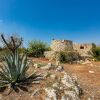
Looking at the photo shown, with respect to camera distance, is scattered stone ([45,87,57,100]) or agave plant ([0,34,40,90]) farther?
agave plant ([0,34,40,90])

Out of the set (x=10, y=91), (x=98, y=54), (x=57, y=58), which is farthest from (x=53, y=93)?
(x=98, y=54)

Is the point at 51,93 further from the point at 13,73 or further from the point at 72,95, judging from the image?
the point at 13,73

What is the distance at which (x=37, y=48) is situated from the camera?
87.7 feet

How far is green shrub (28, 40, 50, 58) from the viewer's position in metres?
25.7

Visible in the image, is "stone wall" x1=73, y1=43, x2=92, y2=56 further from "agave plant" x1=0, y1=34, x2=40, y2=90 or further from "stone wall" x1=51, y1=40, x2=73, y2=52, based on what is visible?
"agave plant" x1=0, y1=34, x2=40, y2=90

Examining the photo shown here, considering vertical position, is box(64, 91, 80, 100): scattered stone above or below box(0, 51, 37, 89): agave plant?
below

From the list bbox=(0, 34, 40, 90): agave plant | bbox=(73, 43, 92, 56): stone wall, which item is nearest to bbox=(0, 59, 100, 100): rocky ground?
bbox=(0, 34, 40, 90): agave plant

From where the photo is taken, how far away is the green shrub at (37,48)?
1013 inches

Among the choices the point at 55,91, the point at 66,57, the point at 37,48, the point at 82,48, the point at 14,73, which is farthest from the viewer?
the point at 82,48

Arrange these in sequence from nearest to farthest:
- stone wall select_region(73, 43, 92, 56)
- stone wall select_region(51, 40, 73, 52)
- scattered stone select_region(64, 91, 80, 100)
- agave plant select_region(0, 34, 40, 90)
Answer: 1. scattered stone select_region(64, 91, 80, 100)
2. agave plant select_region(0, 34, 40, 90)
3. stone wall select_region(51, 40, 73, 52)
4. stone wall select_region(73, 43, 92, 56)

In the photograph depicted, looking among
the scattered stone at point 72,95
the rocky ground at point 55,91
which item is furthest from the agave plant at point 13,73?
the scattered stone at point 72,95

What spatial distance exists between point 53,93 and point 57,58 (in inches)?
→ 553

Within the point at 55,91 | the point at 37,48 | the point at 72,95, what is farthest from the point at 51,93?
the point at 37,48

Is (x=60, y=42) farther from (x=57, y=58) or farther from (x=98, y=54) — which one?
(x=57, y=58)
